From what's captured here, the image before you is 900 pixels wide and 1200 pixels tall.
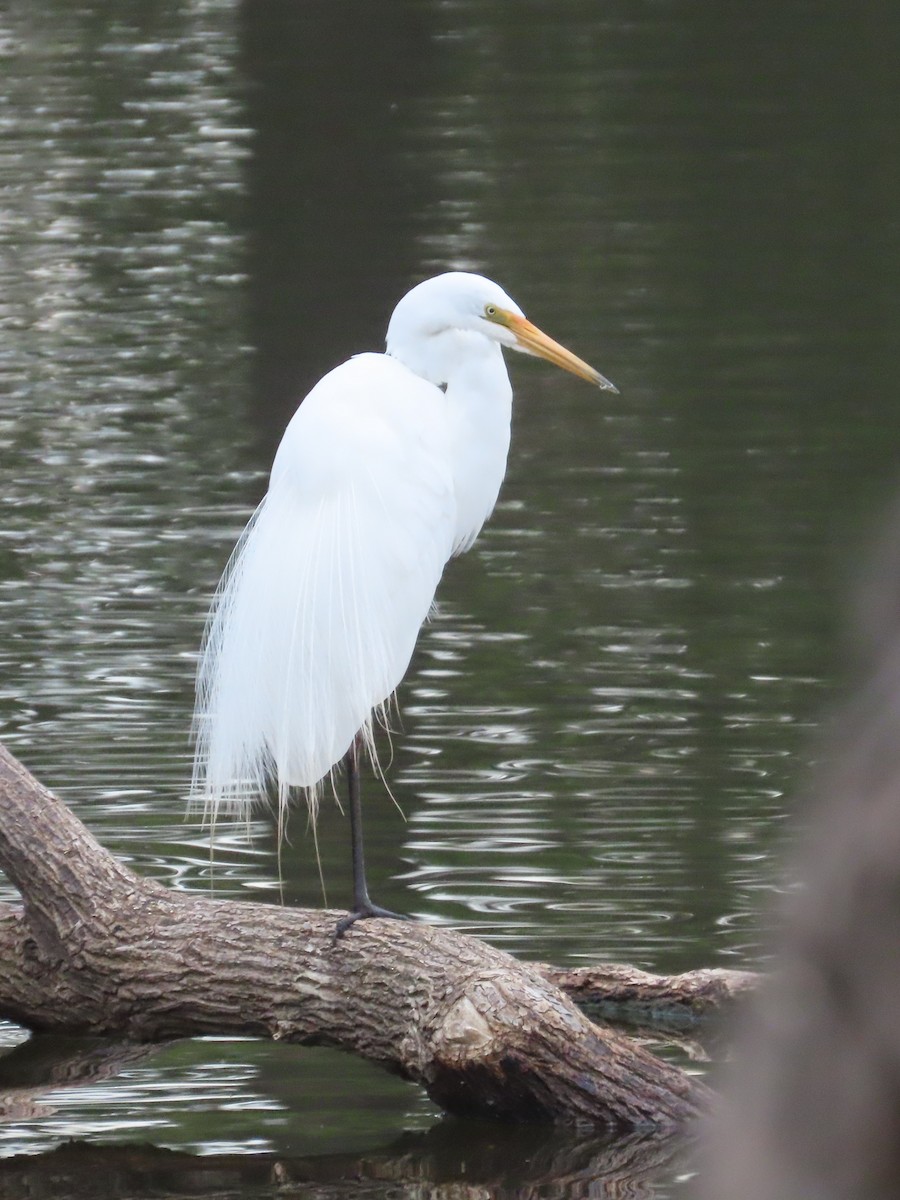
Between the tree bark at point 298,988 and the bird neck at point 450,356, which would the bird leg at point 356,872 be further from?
the bird neck at point 450,356

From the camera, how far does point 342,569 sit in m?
3.85

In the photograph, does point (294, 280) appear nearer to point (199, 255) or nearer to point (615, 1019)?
point (199, 255)

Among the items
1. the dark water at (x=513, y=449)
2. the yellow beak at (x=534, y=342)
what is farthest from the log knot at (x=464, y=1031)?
the yellow beak at (x=534, y=342)

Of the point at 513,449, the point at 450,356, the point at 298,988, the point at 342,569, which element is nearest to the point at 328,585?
the point at 342,569

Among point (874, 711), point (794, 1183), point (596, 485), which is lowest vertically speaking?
point (596, 485)

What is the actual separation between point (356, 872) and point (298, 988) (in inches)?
13.4

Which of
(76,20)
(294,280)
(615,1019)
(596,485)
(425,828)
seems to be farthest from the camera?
(76,20)

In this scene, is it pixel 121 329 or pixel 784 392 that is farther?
pixel 121 329

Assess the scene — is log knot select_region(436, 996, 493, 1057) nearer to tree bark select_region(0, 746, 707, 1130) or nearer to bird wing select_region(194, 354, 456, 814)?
tree bark select_region(0, 746, 707, 1130)

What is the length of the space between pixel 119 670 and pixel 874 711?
6.07 m

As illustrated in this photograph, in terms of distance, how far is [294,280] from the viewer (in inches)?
503

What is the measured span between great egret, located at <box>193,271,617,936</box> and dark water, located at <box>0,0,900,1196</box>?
0.63 meters

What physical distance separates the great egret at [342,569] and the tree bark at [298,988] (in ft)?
0.71

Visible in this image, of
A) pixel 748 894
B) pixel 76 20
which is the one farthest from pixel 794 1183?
pixel 76 20
